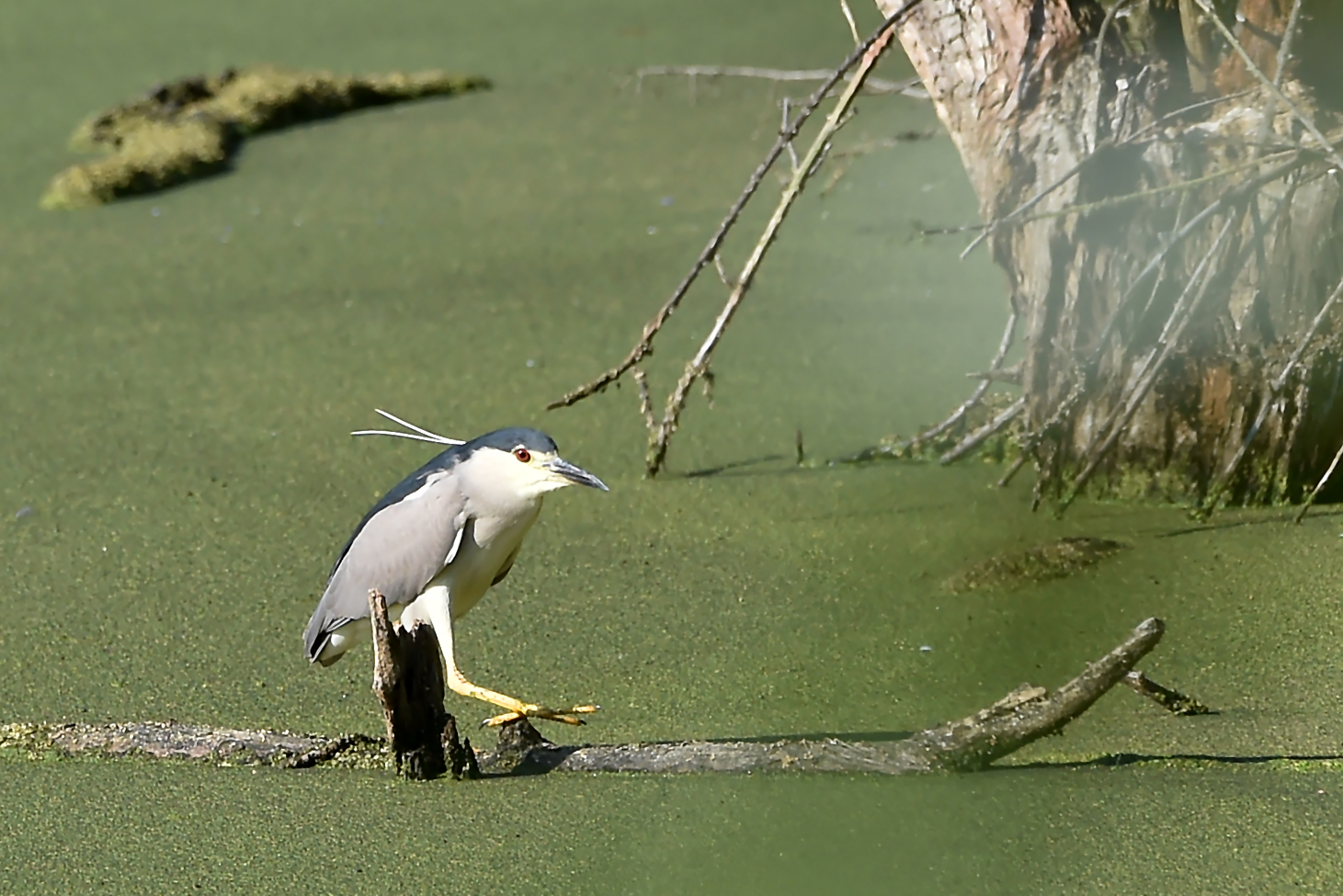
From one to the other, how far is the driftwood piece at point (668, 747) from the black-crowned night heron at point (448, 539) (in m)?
0.07

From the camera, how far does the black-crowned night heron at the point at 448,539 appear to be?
214 cm

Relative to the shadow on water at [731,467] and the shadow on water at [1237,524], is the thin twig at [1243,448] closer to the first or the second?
the shadow on water at [1237,524]

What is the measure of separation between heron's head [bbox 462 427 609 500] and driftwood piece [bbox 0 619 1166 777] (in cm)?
31

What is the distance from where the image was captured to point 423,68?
5.53m

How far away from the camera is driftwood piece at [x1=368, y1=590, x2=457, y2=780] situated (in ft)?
6.29

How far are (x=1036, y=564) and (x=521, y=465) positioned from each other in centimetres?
93

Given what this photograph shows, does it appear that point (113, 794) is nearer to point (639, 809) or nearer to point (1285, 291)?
point (639, 809)

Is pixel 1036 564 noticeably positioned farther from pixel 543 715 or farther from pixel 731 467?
pixel 543 715

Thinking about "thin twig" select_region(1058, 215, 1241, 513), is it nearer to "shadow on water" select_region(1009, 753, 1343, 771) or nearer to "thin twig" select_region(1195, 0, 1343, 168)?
"thin twig" select_region(1195, 0, 1343, 168)

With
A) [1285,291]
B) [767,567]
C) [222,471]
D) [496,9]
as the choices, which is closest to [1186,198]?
[1285,291]

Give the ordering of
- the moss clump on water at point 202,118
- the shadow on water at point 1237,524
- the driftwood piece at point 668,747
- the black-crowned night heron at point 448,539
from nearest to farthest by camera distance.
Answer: the driftwood piece at point 668,747, the black-crowned night heron at point 448,539, the shadow on water at point 1237,524, the moss clump on water at point 202,118

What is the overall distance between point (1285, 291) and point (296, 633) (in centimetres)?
164

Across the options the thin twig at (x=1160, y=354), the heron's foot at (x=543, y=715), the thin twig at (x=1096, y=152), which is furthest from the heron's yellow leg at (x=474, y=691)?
the thin twig at (x=1160, y=354)

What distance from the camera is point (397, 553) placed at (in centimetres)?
221
